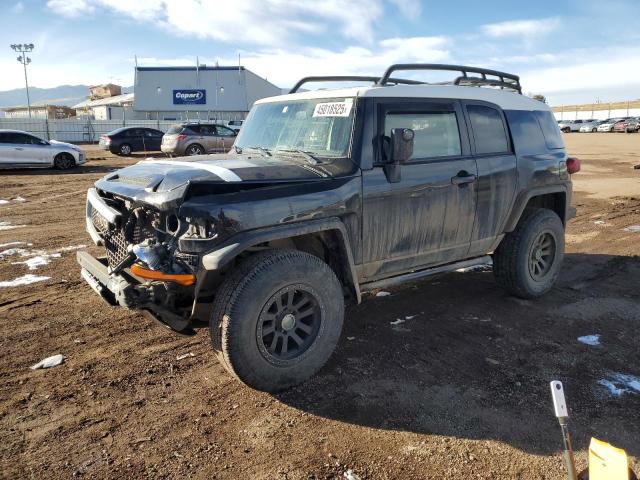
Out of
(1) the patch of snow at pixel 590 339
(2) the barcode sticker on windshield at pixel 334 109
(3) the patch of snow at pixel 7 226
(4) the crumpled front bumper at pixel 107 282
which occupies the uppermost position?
(2) the barcode sticker on windshield at pixel 334 109

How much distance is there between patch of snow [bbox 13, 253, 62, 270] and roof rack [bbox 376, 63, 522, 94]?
4787mm

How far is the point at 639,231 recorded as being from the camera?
826 centimetres

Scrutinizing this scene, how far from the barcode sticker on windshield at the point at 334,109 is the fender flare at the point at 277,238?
3.02 feet

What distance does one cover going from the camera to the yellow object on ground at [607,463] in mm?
2029

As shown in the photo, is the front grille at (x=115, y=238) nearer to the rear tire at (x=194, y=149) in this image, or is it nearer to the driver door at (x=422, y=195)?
the driver door at (x=422, y=195)

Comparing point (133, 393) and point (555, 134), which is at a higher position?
point (555, 134)

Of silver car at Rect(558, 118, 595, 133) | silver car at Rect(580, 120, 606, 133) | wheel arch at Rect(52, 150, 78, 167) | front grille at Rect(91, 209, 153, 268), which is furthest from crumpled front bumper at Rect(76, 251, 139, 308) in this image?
silver car at Rect(558, 118, 595, 133)

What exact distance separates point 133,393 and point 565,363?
3222 millimetres

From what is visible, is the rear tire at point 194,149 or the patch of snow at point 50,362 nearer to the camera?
the patch of snow at point 50,362

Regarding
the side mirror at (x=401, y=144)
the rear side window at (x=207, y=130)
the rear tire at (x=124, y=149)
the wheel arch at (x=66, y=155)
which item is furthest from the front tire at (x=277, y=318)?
the rear tire at (x=124, y=149)

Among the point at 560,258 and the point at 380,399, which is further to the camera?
the point at 560,258

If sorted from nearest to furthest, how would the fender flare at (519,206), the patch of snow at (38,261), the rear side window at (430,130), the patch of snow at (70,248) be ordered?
the rear side window at (430,130), the fender flare at (519,206), the patch of snow at (38,261), the patch of snow at (70,248)

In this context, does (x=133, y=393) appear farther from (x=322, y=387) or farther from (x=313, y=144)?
(x=313, y=144)

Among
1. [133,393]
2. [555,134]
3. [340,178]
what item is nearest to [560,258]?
[555,134]
